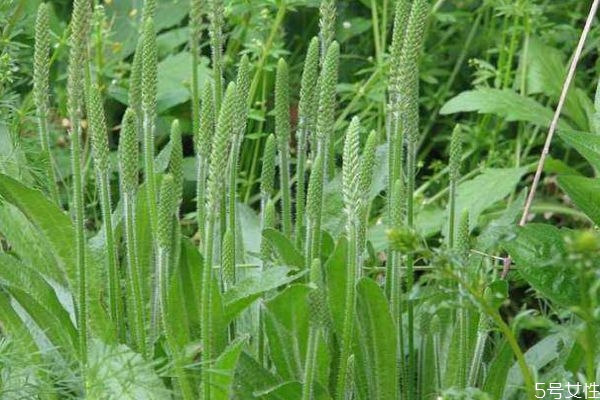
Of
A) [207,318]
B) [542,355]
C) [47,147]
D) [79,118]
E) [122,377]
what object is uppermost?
[79,118]

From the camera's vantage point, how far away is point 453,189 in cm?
240

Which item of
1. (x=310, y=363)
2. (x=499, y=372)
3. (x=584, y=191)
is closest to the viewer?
(x=310, y=363)

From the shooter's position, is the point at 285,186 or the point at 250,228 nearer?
the point at 285,186

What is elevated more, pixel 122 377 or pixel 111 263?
pixel 111 263

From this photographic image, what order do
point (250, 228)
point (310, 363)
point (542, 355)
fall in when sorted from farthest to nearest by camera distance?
point (250, 228), point (542, 355), point (310, 363)

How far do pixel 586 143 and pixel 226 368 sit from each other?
826mm

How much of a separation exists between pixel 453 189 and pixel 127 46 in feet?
6.28

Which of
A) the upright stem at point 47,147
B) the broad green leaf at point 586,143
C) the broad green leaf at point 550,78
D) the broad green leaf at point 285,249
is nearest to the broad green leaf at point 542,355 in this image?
the broad green leaf at point 586,143

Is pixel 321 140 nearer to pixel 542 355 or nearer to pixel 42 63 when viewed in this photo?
pixel 42 63

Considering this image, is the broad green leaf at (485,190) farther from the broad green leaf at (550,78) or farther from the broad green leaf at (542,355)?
the broad green leaf at (542,355)

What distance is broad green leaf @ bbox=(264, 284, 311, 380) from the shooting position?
7.13ft

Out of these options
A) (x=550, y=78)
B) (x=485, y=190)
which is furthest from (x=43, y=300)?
(x=550, y=78)

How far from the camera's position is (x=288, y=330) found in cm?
224

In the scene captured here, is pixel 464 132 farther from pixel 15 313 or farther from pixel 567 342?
pixel 15 313
